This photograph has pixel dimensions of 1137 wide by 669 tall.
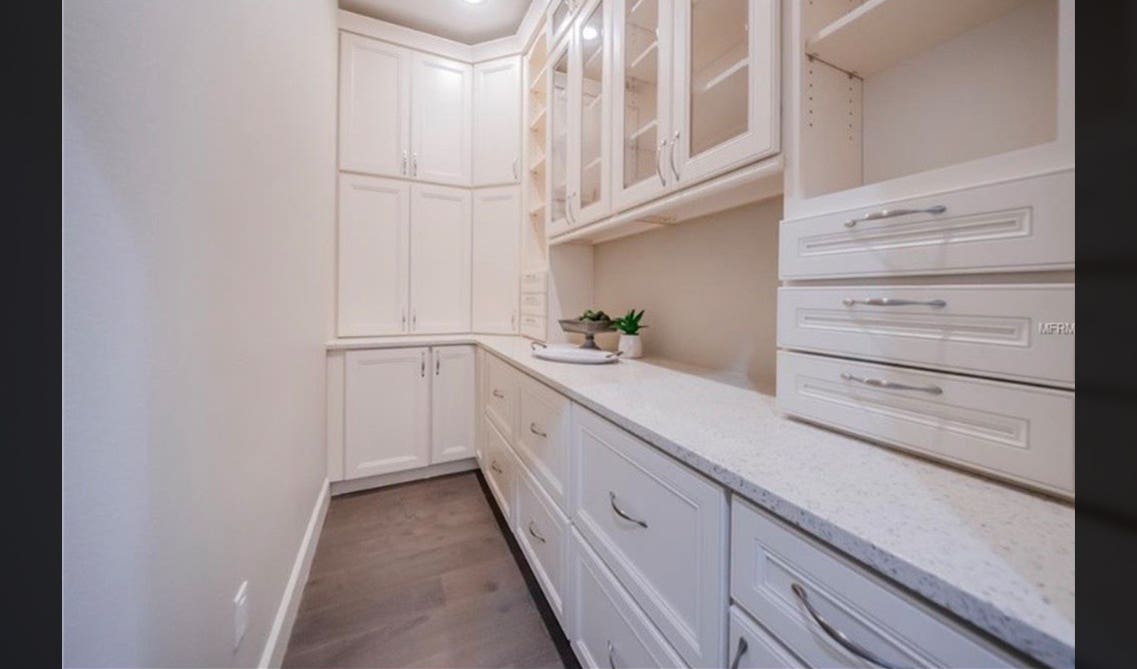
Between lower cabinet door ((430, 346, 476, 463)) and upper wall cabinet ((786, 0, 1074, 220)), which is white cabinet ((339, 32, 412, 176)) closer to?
lower cabinet door ((430, 346, 476, 463))

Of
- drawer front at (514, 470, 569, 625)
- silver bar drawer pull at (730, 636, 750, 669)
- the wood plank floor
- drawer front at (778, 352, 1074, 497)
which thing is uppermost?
drawer front at (778, 352, 1074, 497)

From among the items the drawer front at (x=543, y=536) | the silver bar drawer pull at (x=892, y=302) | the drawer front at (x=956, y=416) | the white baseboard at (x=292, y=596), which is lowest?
the white baseboard at (x=292, y=596)

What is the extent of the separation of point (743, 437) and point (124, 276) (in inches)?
37.3

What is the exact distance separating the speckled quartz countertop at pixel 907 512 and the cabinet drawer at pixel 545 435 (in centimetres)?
33

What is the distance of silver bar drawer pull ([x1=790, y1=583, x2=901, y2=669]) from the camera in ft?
1.34

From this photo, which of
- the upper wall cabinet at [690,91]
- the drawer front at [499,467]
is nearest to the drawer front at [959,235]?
the upper wall cabinet at [690,91]

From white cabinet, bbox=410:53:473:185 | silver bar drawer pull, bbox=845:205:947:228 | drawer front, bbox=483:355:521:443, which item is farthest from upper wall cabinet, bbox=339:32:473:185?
silver bar drawer pull, bbox=845:205:947:228

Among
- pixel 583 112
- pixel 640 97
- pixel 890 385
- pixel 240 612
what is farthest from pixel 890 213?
pixel 240 612

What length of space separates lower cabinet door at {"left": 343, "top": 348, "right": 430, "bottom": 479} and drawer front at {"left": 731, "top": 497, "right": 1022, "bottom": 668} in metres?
2.12

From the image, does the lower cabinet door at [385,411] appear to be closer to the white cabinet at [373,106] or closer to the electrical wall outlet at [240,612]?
the white cabinet at [373,106]

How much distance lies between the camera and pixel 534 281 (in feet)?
7.60

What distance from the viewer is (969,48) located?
29.3 inches

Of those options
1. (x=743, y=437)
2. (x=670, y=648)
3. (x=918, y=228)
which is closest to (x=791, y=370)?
(x=743, y=437)

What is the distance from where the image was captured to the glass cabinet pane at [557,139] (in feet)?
6.49
